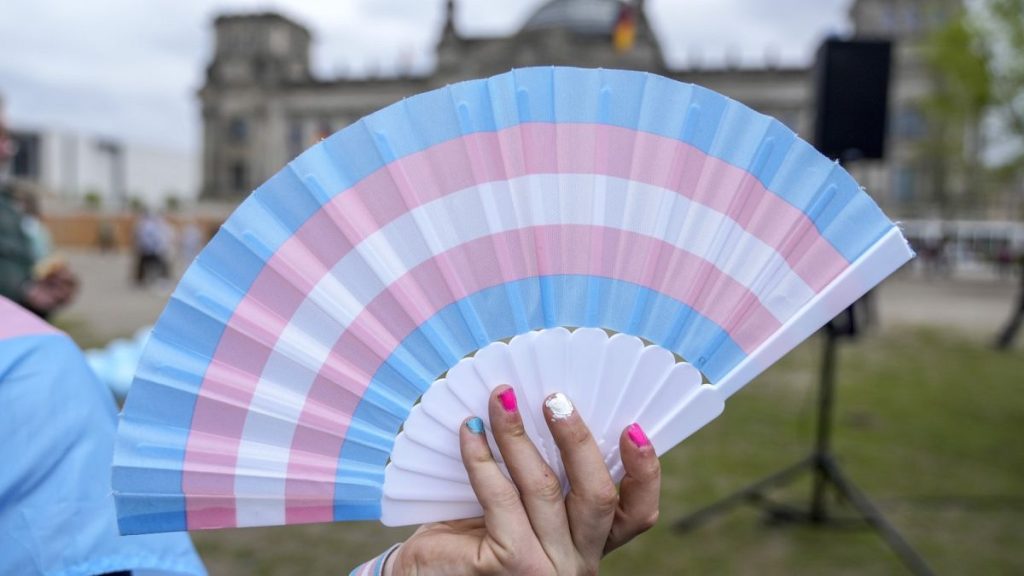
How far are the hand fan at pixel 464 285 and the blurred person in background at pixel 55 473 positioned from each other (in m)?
0.13

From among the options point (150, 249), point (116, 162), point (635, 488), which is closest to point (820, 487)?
point (635, 488)

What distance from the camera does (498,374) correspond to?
0.76 m

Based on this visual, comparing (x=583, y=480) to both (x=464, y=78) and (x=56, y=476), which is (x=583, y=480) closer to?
(x=56, y=476)

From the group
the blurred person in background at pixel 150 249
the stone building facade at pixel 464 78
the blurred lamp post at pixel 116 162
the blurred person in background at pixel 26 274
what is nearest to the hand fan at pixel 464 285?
the blurred person in background at pixel 26 274

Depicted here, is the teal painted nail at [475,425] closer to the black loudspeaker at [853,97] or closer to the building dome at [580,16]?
the black loudspeaker at [853,97]

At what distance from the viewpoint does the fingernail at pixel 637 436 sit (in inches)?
28.9

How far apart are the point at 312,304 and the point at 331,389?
9cm

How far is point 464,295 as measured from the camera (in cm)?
76

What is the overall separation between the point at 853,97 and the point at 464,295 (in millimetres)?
3144

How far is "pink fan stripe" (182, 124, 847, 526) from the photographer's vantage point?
0.73 meters

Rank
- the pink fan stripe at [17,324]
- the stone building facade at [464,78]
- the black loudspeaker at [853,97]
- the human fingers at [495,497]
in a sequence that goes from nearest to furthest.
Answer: the human fingers at [495,497]
the pink fan stripe at [17,324]
the black loudspeaker at [853,97]
the stone building facade at [464,78]

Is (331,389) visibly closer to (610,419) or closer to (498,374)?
(498,374)

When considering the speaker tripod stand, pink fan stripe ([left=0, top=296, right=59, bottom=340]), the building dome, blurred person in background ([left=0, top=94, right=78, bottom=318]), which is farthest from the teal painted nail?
the building dome

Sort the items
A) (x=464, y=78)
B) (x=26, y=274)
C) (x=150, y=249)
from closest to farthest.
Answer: (x=26, y=274), (x=150, y=249), (x=464, y=78)
